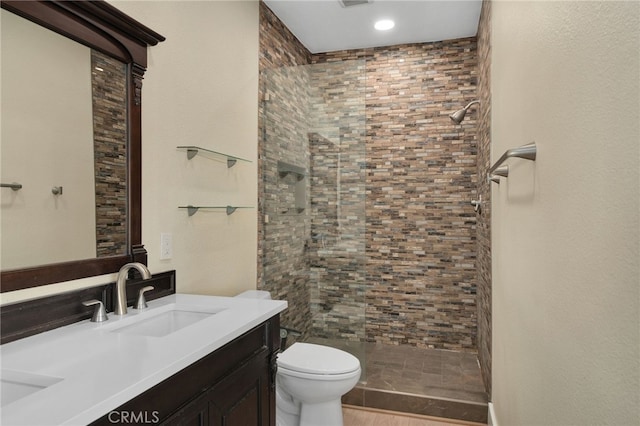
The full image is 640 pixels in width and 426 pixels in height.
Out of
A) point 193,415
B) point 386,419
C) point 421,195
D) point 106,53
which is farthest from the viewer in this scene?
point 421,195

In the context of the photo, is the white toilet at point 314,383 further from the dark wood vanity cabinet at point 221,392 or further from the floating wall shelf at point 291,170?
the floating wall shelf at point 291,170

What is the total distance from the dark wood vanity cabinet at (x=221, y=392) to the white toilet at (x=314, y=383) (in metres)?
0.54

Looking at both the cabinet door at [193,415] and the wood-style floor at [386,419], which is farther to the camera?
the wood-style floor at [386,419]

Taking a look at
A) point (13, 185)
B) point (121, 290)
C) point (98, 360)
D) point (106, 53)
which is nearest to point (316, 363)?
point (121, 290)

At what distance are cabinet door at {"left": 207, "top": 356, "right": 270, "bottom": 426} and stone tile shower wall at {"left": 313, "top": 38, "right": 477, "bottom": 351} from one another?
230 cm

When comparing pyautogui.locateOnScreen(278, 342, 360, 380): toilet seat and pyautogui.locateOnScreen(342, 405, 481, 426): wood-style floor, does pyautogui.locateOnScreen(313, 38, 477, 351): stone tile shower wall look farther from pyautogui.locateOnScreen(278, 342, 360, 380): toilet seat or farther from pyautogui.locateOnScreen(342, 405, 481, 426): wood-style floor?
pyautogui.locateOnScreen(278, 342, 360, 380): toilet seat

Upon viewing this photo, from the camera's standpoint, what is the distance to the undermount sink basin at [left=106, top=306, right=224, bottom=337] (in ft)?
4.79

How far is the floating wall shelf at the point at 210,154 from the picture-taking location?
204cm

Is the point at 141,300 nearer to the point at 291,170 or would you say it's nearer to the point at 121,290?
the point at 121,290

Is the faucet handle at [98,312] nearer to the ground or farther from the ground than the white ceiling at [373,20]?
nearer to the ground

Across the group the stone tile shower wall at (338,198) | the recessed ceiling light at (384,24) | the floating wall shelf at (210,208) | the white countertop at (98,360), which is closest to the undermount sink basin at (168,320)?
the white countertop at (98,360)

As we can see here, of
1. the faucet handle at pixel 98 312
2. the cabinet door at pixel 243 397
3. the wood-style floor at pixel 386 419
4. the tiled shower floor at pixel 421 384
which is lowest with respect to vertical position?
the wood-style floor at pixel 386 419

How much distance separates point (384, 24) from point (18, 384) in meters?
3.13

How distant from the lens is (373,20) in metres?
3.10
